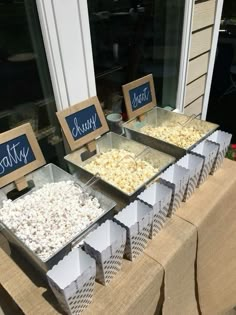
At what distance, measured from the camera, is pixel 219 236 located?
3.58 ft

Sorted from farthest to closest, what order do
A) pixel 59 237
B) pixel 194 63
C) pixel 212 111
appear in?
pixel 212 111 → pixel 194 63 → pixel 59 237

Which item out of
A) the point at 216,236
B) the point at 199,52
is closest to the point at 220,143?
the point at 216,236

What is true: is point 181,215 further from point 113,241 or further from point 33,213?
point 33,213

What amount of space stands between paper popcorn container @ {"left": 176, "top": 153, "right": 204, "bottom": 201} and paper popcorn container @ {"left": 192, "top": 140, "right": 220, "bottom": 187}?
0.02 m

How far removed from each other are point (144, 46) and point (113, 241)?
119 centimetres

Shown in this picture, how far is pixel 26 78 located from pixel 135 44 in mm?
687

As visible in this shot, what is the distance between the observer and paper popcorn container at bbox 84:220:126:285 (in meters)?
0.69

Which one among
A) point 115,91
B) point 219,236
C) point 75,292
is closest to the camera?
point 75,292

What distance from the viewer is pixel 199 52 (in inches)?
66.1

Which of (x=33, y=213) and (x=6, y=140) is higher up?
(x=6, y=140)

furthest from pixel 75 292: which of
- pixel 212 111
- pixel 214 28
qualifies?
pixel 212 111

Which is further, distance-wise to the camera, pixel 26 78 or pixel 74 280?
pixel 26 78

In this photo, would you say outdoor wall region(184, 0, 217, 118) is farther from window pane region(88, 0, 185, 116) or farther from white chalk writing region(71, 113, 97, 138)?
white chalk writing region(71, 113, 97, 138)

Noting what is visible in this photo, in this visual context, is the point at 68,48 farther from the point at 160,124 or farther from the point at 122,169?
the point at 160,124
